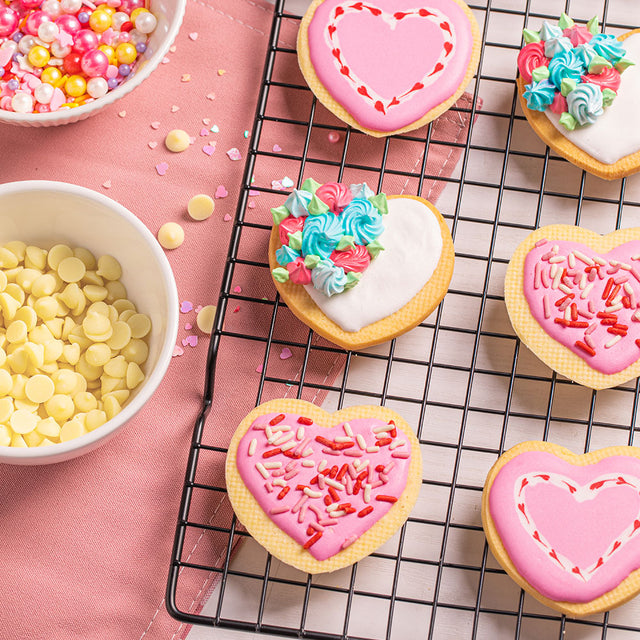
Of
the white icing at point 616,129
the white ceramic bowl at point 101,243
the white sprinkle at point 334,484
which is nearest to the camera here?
the white ceramic bowl at point 101,243

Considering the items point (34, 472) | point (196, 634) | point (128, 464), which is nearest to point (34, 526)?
point (34, 472)

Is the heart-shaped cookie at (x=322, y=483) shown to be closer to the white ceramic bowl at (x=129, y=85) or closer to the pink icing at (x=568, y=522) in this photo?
the pink icing at (x=568, y=522)

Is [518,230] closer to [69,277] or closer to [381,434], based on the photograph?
[381,434]

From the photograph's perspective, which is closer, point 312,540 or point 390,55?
point 312,540

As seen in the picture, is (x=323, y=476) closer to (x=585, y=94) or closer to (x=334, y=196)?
(x=334, y=196)

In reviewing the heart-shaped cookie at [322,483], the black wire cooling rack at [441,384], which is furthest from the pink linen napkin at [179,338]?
the heart-shaped cookie at [322,483]

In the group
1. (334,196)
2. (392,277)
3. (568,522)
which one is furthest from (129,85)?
(568,522)
